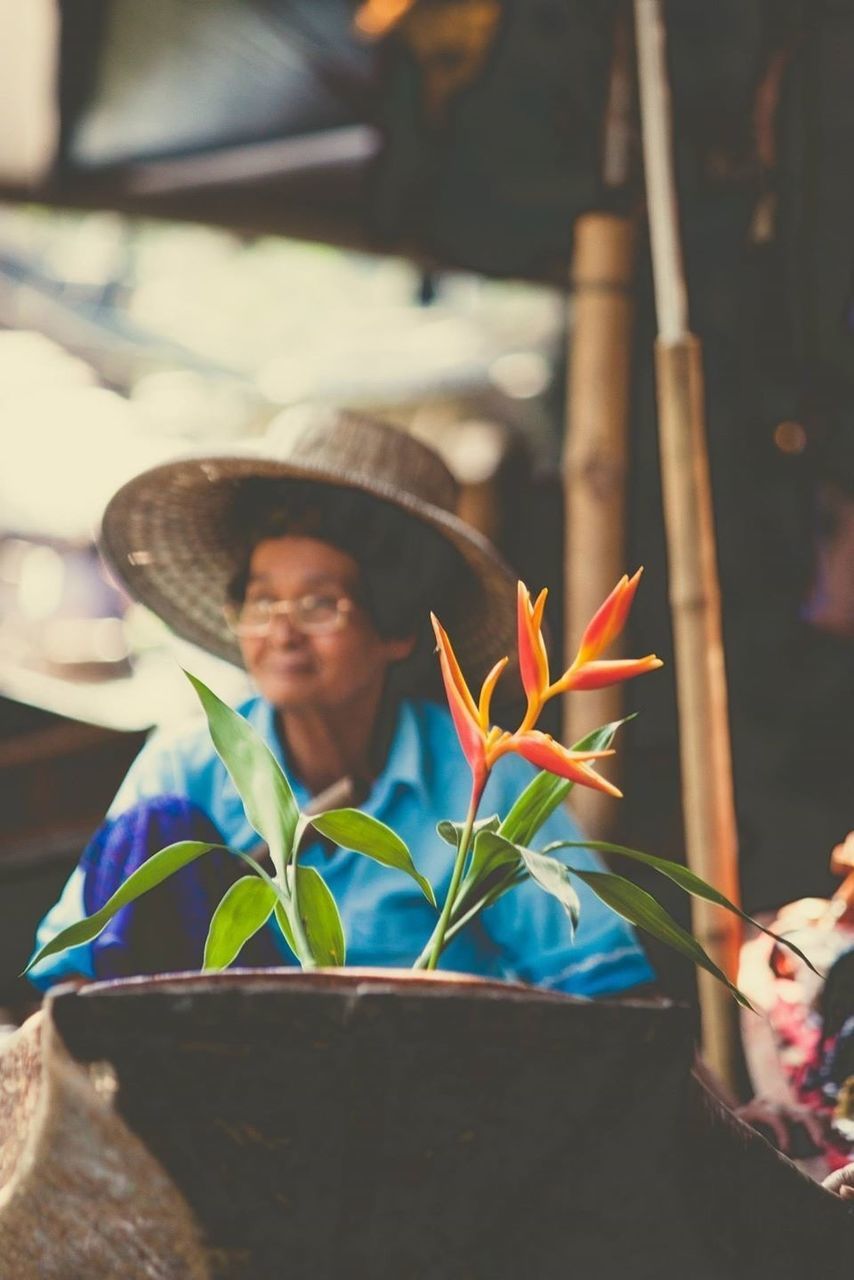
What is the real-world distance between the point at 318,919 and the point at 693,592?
0.83 m

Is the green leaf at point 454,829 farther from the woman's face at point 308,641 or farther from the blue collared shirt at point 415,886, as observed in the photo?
the woman's face at point 308,641

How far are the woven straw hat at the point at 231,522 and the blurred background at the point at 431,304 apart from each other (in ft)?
0.44

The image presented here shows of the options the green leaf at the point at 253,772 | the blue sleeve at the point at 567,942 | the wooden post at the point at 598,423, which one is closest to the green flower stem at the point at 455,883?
the green leaf at the point at 253,772

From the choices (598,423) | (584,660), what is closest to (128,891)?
(584,660)

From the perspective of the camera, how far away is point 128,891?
93cm

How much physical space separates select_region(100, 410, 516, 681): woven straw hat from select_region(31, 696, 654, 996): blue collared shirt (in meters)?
0.16

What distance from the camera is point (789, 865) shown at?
1896 millimetres

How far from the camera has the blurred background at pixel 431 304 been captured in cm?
195

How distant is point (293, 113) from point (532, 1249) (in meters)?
1.85

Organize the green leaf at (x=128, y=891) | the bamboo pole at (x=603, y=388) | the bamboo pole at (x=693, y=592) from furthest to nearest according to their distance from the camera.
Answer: the bamboo pole at (x=603, y=388)
the bamboo pole at (x=693, y=592)
the green leaf at (x=128, y=891)

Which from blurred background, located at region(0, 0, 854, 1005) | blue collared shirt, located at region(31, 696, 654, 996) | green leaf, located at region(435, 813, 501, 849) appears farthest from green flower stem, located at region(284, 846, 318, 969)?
blurred background, located at region(0, 0, 854, 1005)

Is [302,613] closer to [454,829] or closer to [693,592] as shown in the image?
[693,592]

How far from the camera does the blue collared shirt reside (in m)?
1.52

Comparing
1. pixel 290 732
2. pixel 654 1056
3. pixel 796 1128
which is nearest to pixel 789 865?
pixel 796 1128
